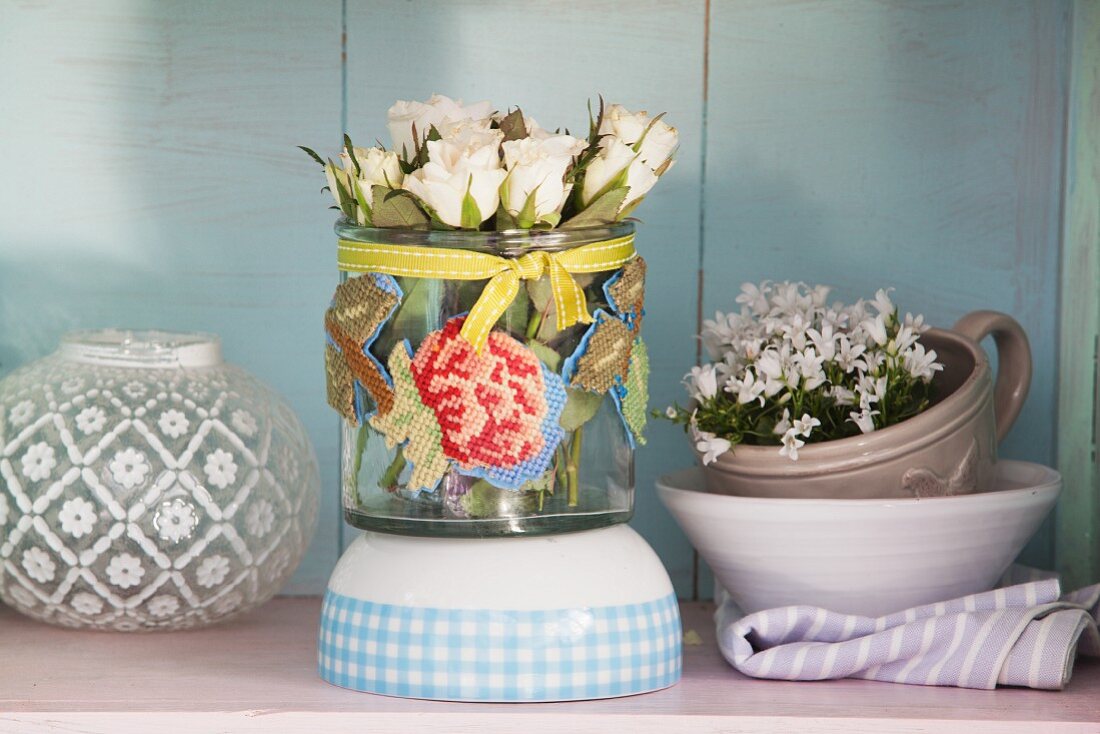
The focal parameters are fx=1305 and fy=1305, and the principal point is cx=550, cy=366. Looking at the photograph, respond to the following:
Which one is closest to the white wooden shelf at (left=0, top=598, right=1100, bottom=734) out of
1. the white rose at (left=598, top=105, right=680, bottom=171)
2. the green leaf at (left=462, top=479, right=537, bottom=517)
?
the green leaf at (left=462, top=479, right=537, bottom=517)

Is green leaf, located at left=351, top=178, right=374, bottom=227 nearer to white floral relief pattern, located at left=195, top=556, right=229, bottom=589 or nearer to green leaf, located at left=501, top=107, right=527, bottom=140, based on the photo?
green leaf, located at left=501, top=107, right=527, bottom=140

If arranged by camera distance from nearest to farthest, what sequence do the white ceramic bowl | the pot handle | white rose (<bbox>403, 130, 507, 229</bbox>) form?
white rose (<bbox>403, 130, 507, 229</bbox>) → the white ceramic bowl → the pot handle

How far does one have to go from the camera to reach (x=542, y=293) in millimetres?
761

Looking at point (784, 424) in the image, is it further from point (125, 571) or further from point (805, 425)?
point (125, 571)

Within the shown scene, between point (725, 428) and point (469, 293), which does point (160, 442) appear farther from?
point (725, 428)

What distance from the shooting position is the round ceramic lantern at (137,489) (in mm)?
871

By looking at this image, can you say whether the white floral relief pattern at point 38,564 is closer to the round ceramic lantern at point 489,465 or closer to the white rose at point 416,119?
the round ceramic lantern at point 489,465

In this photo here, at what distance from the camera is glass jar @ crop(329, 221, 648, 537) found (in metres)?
0.75

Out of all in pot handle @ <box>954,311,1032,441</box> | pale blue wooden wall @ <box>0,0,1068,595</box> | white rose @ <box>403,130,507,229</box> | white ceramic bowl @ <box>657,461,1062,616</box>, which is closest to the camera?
white rose @ <box>403,130,507,229</box>

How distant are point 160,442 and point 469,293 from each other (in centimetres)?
27

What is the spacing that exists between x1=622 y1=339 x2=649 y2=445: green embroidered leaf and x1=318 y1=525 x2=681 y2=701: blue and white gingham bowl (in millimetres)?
75

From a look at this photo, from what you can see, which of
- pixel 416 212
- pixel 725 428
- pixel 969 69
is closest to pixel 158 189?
pixel 416 212

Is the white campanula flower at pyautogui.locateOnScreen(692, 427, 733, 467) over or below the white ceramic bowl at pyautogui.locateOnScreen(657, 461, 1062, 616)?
over

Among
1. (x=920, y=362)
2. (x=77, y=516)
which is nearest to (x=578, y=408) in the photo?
(x=920, y=362)
